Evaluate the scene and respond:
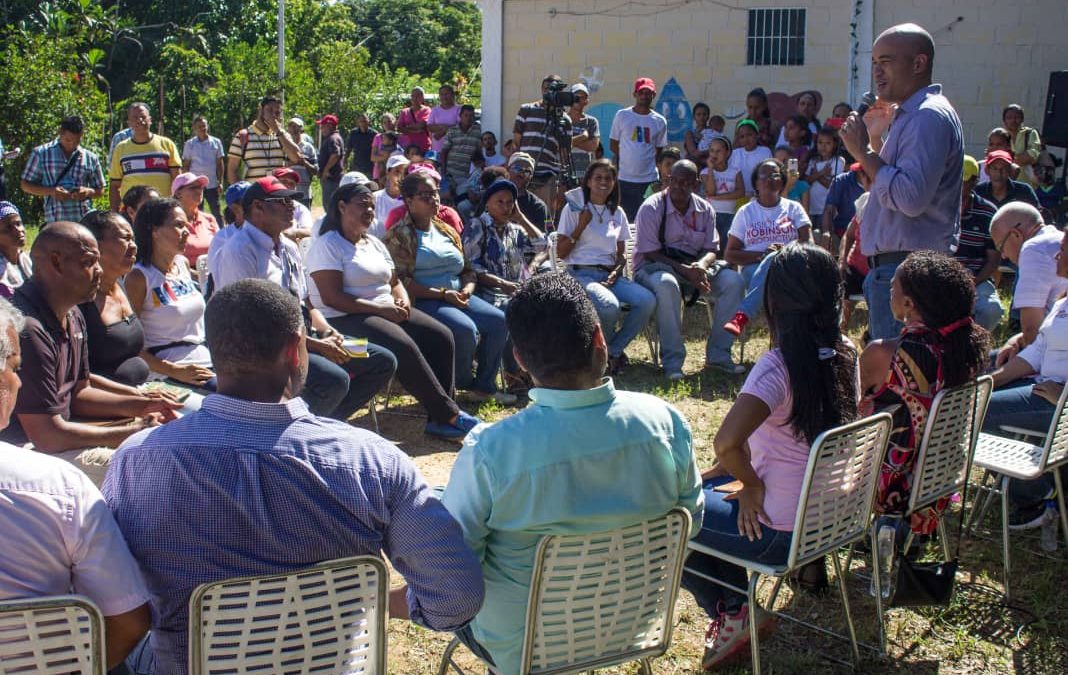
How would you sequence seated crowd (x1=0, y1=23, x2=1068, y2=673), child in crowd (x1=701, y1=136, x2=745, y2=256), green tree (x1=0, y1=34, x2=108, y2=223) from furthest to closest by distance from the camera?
green tree (x1=0, y1=34, x2=108, y2=223) → child in crowd (x1=701, y1=136, x2=745, y2=256) → seated crowd (x1=0, y1=23, x2=1068, y2=673)

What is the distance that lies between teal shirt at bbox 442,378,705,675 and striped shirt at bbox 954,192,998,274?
5.14 m

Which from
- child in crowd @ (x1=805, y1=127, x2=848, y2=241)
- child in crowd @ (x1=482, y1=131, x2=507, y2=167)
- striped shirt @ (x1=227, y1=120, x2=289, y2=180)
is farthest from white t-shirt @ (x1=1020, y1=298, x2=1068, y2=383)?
child in crowd @ (x1=482, y1=131, x2=507, y2=167)

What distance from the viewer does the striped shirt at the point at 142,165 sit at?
30.0 feet

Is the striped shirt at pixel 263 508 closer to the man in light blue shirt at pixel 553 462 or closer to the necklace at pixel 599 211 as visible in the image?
the man in light blue shirt at pixel 553 462

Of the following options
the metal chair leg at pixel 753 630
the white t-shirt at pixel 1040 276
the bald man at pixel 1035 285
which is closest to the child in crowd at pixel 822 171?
the bald man at pixel 1035 285

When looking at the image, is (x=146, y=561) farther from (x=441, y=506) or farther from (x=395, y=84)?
(x=395, y=84)

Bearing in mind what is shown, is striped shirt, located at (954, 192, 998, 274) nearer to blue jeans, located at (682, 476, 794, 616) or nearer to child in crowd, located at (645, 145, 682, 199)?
child in crowd, located at (645, 145, 682, 199)

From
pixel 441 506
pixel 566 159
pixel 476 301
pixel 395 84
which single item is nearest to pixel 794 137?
pixel 566 159

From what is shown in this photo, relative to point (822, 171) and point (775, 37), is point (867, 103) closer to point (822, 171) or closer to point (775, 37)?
point (822, 171)

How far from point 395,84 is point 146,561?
3044 cm

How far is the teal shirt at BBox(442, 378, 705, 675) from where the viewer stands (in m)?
2.38

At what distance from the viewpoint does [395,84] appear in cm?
3125

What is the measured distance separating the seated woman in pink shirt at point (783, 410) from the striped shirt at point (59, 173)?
740 centimetres

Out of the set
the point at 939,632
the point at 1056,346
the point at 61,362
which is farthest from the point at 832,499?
the point at 61,362
